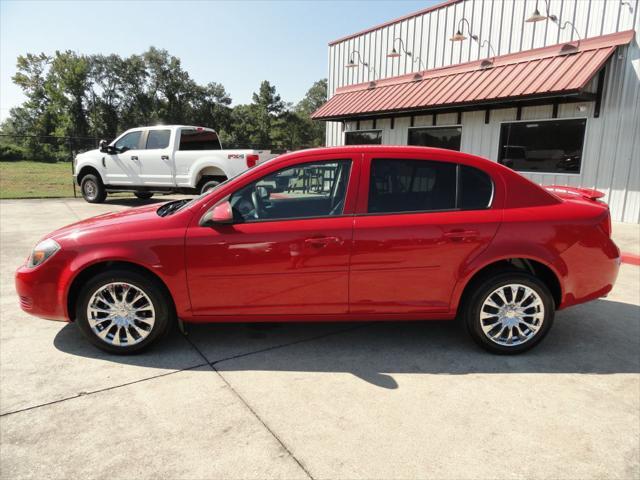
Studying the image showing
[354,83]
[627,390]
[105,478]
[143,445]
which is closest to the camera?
[105,478]

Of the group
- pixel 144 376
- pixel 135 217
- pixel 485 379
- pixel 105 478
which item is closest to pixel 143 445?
pixel 105 478

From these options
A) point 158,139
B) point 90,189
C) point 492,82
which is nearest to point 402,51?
point 492,82

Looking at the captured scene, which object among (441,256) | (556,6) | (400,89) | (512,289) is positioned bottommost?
(512,289)

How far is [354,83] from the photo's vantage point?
15750 millimetres

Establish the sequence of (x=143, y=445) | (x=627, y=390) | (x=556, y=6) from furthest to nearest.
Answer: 1. (x=556, y=6)
2. (x=627, y=390)
3. (x=143, y=445)

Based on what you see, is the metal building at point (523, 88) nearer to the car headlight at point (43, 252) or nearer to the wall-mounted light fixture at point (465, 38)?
the wall-mounted light fixture at point (465, 38)

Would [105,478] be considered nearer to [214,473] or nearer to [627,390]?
[214,473]

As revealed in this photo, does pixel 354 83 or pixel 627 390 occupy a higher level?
pixel 354 83

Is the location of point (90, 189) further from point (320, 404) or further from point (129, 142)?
point (320, 404)

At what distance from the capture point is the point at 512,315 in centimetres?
350

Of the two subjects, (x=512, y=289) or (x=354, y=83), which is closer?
(x=512, y=289)

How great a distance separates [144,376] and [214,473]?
125cm

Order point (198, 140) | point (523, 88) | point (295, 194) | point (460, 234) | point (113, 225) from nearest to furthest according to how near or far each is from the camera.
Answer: point (460, 234) → point (113, 225) → point (295, 194) → point (523, 88) → point (198, 140)

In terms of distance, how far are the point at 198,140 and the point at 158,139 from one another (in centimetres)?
105
